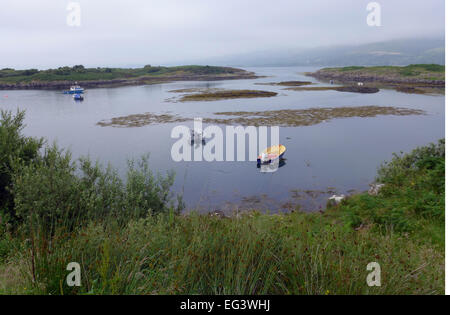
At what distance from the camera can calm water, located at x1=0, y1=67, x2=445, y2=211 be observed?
746 inches

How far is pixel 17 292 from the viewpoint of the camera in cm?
365

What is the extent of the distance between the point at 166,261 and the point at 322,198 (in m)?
15.0

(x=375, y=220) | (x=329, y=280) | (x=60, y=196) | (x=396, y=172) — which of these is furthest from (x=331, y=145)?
(x=329, y=280)

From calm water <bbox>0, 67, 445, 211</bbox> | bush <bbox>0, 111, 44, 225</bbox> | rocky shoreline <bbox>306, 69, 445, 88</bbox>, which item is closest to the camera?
bush <bbox>0, 111, 44, 225</bbox>

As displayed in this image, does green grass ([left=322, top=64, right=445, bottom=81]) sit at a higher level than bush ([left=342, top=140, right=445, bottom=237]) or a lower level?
higher

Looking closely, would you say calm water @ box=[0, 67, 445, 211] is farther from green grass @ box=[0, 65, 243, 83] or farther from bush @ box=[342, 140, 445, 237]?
green grass @ box=[0, 65, 243, 83]

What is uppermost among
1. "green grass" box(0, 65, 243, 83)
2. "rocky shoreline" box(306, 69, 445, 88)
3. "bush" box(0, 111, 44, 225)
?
"green grass" box(0, 65, 243, 83)

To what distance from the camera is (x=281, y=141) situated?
3036 centimetres

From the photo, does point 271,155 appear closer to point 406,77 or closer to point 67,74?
point 406,77

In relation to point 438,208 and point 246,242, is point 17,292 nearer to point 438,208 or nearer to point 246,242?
point 246,242

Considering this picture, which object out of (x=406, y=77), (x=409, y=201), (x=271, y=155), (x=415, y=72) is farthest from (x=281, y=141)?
(x=415, y=72)

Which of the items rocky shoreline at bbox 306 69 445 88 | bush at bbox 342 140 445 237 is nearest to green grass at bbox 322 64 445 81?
rocky shoreline at bbox 306 69 445 88

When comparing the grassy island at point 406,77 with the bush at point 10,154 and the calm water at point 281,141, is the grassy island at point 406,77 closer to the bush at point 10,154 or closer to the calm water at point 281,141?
the calm water at point 281,141

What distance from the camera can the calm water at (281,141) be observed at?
18938 mm
